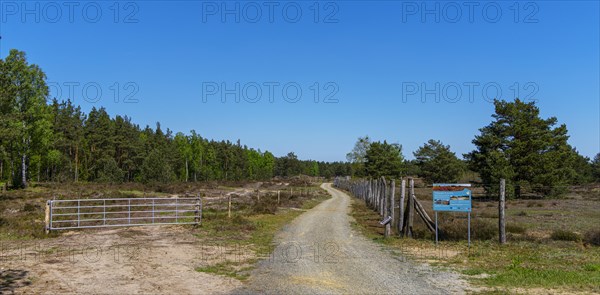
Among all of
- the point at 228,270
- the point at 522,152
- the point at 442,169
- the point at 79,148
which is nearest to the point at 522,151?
the point at 522,152

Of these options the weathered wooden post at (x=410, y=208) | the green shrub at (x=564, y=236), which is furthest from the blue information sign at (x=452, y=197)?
the green shrub at (x=564, y=236)

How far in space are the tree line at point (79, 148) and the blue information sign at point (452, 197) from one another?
33747 mm

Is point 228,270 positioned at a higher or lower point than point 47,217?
lower

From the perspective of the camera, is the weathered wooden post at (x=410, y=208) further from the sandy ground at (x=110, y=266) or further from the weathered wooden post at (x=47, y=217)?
the weathered wooden post at (x=47, y=217)

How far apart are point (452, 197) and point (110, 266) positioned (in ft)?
33.9

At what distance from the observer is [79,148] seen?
233 feet

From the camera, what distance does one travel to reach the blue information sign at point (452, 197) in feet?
45.1

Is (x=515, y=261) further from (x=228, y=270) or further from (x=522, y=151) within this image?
(x=522, y=151)

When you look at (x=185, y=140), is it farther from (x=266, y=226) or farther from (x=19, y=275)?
(x=19, y=275)

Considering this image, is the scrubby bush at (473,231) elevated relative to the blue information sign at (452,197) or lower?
lower

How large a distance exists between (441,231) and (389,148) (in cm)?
7197

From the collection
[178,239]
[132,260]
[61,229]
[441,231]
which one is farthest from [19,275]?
[441,231]

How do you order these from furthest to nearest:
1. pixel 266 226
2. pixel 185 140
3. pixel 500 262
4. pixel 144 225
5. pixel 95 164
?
pixel 185 140, pixel 95 164, pixel 266 226, pixel 144 225, pixel 500 262

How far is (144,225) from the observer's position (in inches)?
743
